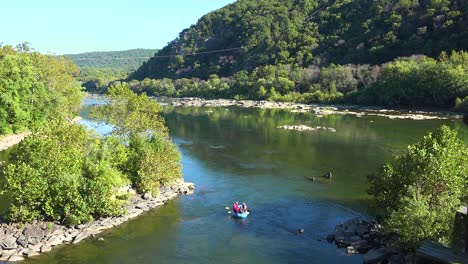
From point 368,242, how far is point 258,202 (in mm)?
12690

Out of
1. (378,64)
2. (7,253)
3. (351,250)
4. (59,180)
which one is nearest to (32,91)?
(59,180)

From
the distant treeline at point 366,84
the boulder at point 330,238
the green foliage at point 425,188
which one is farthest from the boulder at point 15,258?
the distant treeline at point 366,84

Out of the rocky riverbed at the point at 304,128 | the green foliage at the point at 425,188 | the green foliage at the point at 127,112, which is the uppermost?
the green foliage at the point at 127,112

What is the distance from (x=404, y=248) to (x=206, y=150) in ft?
140

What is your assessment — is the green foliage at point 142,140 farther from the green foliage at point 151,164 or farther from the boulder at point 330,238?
the boulder at point 330,238

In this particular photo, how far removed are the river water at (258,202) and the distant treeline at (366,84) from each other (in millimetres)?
40175

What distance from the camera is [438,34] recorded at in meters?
152

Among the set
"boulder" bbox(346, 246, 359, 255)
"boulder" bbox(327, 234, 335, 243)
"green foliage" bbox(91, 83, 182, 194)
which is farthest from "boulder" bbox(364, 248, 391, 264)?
"green foliage" bbox(91, 83, 182, 194)

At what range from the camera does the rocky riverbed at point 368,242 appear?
26.4m

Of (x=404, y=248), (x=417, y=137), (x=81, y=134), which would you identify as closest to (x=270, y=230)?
(x=404, y=248)

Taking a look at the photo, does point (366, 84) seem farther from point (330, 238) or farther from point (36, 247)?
point (36, 247)

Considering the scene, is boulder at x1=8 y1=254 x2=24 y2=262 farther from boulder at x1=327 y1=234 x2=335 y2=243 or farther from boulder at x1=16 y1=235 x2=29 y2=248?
boulder at x1=327 y1=234 x2=335 y2=243

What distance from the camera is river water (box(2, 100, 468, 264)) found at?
2939 cm

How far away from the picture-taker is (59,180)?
31.8m
